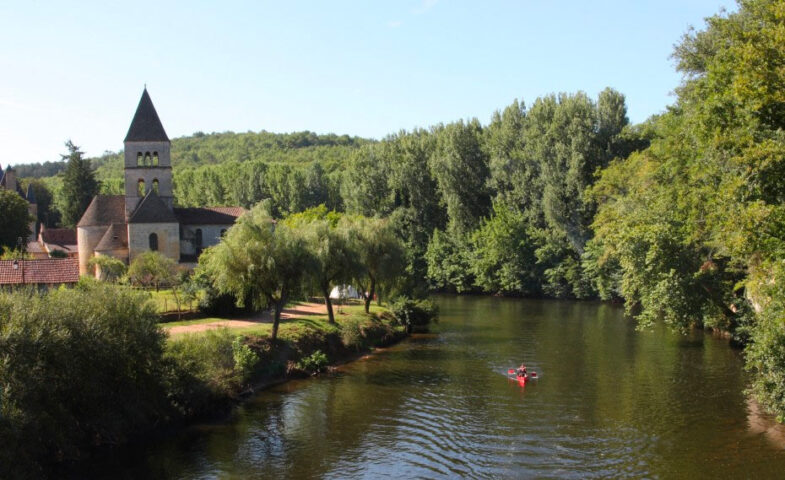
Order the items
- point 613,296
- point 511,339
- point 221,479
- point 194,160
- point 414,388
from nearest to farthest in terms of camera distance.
Result: 1. point 221,479
2. point 414,388
3. point 511,339
4. point 613,296
5. point 194,160

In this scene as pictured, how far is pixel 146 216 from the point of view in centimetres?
5272

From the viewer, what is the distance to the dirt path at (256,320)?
3220 centimetres

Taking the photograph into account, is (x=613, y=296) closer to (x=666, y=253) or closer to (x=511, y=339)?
(x=511, y=339)

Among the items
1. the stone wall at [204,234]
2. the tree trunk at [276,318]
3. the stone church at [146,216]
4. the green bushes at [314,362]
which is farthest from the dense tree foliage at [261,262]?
the stone wall at [204,234]

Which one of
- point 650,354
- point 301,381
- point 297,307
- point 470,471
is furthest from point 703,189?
point 297,307

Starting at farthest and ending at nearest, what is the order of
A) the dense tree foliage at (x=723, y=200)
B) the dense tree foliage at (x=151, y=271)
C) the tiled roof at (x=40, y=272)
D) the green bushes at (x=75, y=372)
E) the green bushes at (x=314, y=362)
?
the tiled roof at (x=40, y=272)
the dense tree foliage at (x=151, y=271)
the green bushes at (x=314, y=362)
the dense tree foliage at (x=723, y=200)
the green bushes at (x=75, y=372)

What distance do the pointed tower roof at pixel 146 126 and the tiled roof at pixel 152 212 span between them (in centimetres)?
562

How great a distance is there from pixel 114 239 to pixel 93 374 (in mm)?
34884

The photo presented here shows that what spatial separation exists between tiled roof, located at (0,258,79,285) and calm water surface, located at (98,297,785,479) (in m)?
19.3

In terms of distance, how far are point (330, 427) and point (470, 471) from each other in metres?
6.03

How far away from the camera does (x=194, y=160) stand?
197125mm

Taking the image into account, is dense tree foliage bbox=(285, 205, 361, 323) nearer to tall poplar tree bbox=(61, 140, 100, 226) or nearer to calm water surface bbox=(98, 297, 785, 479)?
calm water surface bbox=(98, 297, 785, 479)

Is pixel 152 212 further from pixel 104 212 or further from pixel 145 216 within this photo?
pixel 104 212

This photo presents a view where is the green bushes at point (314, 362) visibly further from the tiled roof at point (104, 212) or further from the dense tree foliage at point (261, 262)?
the tiled roof at point (104, 212)
